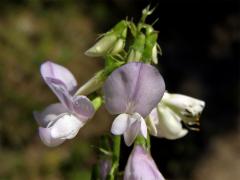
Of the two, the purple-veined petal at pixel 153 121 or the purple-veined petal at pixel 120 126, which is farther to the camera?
the purple-veined petal at pixel 153 121

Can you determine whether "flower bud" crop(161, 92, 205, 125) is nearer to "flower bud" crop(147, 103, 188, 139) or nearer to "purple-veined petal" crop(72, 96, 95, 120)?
"flower bud" crop(147, 103, 188, 139)

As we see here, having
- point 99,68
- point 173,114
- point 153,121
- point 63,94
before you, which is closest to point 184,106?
point 173,114

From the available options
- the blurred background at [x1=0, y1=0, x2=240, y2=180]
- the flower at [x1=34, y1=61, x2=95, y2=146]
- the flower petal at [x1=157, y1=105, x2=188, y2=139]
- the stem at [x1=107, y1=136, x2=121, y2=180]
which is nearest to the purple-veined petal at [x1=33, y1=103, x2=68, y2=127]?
the flower at [x1=34, y1=61, x2=95, y2=146]

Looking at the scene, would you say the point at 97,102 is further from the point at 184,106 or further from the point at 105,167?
the point at 184,106

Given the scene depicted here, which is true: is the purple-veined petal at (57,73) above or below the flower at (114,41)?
below

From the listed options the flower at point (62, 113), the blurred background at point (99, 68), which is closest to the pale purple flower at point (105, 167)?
the flower at point (62, 113)

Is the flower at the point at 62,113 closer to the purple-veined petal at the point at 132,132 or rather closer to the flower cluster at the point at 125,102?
the flower cluster at the point at 125,102

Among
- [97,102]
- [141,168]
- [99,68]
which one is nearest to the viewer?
[141,168]
